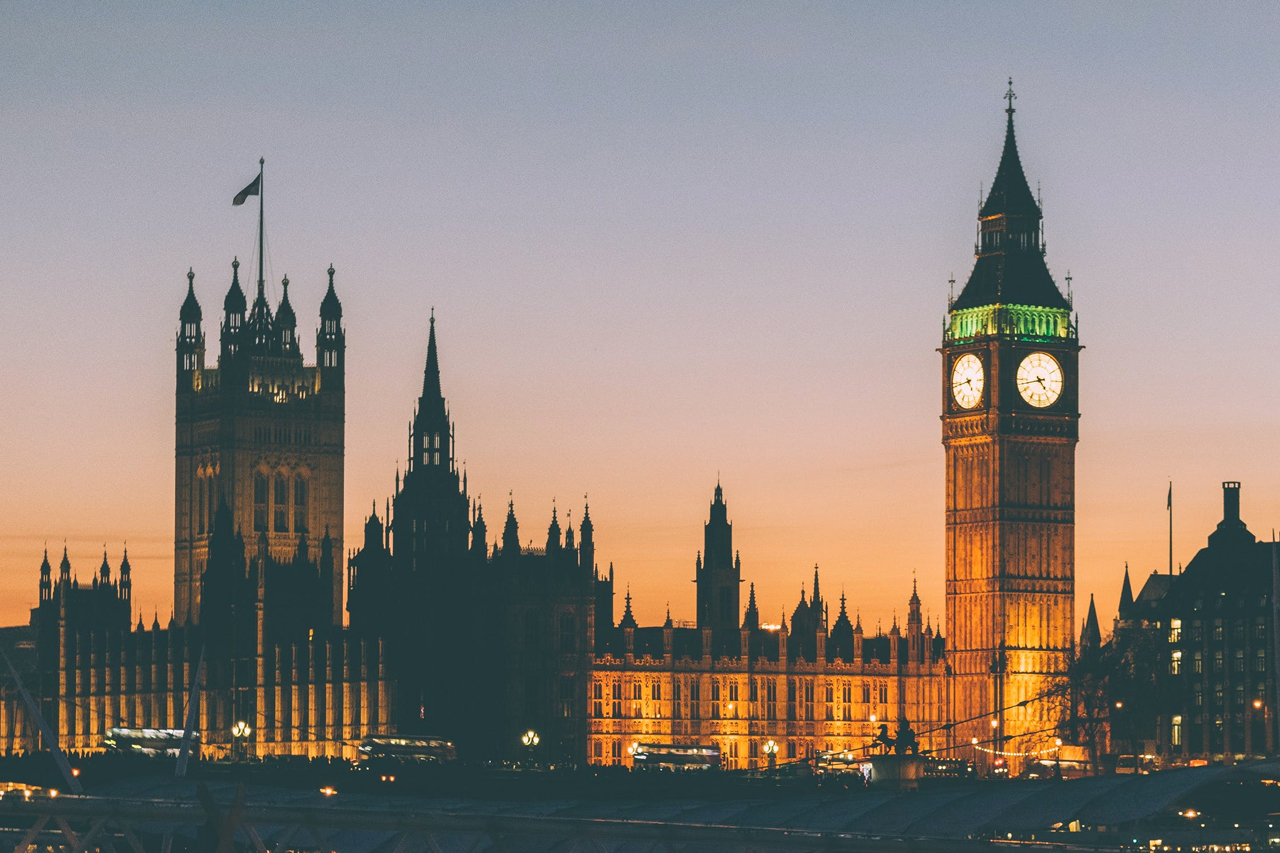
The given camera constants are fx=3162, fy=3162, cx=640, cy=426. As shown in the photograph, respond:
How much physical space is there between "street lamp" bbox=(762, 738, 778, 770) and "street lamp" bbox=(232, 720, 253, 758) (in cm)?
3280

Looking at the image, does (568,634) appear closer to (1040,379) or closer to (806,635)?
(806,635)

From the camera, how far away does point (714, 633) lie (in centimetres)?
18625

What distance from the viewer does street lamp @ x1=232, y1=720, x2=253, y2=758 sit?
193 m

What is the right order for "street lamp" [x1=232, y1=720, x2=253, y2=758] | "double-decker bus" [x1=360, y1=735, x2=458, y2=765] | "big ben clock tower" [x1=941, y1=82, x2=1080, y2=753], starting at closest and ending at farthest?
"double-decker bus" [x1=360, y1=735, x2=458, y2=765] → "big ben clock tower" [x1=941, y1=82, x2=1080, y2=753] → "street lamp" [x1=232, y1=720, x2=253, y2=758]

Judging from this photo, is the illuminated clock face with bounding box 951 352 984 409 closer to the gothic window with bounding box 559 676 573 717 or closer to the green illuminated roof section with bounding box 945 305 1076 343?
the green illuminated roof section with bounding box 945 305 1076 343

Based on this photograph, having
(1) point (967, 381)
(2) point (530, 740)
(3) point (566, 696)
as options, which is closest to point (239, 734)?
(3) point (566, 696)

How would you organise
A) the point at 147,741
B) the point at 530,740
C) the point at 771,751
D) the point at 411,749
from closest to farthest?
the point at 411,749 < the point at 530,740 < the point at 771,751 < the point at 147,741

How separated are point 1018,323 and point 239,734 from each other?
2138 inches

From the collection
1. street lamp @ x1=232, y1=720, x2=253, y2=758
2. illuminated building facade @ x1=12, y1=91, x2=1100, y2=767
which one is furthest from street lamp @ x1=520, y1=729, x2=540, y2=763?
street lamp @ x1=232, y1=720, x2=253, y2=758

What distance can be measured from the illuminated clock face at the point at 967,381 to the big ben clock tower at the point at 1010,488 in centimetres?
6

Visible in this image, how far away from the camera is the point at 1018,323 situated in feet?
586

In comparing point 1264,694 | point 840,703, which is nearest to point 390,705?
point 840,703

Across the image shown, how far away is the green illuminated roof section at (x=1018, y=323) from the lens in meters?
178

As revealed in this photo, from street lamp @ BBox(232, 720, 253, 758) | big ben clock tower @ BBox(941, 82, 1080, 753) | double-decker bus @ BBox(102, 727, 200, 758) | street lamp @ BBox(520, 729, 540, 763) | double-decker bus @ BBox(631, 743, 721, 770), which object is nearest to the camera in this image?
double-decker bus @ BBox(631, 743, 721, 770)
